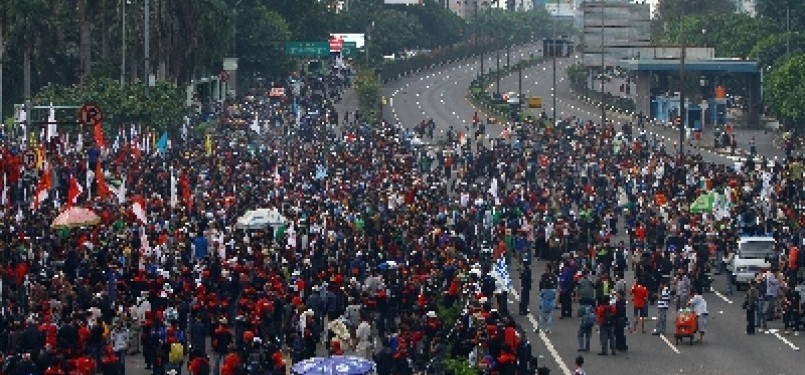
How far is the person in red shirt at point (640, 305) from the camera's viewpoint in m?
40.1

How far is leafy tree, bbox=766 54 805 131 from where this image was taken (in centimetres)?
9838

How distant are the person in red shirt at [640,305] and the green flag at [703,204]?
1448 cm

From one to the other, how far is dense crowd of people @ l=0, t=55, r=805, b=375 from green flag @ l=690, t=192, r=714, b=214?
0.78ft

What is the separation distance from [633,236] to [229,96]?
56.9 metres

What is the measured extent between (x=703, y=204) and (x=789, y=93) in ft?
150

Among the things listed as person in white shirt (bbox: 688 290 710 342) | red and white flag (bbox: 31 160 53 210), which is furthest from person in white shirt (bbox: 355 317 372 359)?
red and white flag (bbox: 31 160 53 210)

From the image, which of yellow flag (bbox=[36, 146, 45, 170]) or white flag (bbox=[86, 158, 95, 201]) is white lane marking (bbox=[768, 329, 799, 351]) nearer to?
white flag (bbox=[86, 158, 95, 201])

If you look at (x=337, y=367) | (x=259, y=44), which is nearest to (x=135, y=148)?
(x=337, y=367)

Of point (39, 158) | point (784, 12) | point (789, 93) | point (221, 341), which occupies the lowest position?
point (221, 341)

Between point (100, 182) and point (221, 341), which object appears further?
point (100, 182)

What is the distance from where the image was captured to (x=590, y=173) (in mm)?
70438

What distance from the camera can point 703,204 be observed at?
55375mm

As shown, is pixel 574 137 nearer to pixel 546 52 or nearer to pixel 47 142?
pixel 47 142

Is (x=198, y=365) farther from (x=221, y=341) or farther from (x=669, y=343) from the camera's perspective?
(x=669, y=343)
